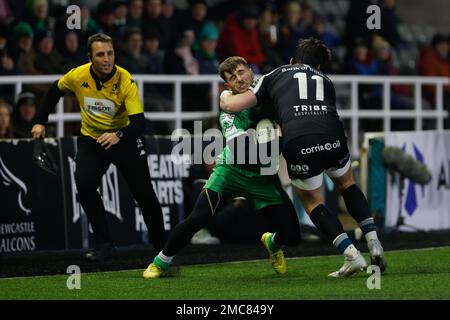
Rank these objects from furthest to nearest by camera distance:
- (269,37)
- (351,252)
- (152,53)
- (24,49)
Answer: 1. (269,37)
2. (152,53)
3. (24,49)
4. (351,252)

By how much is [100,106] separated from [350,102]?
7.41m

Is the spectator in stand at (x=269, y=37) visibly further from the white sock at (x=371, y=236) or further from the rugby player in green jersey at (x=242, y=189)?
the white sock at (x=371, y=236)

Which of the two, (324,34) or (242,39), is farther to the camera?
(324,34)

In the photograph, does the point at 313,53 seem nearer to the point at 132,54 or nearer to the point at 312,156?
the point at 312,156

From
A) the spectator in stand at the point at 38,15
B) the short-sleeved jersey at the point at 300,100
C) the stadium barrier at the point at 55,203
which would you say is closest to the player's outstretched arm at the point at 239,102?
the short-sleeved jersey at the point at 300,100

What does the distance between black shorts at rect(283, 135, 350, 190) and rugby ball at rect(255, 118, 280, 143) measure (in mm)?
413

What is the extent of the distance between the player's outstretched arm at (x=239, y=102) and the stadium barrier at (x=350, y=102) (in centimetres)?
514

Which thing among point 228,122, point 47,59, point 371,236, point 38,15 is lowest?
point 371,236

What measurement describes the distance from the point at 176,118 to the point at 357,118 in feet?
9.92

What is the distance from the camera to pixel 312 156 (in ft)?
34.4

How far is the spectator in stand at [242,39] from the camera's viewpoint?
60.1 feet

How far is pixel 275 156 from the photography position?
11.1m

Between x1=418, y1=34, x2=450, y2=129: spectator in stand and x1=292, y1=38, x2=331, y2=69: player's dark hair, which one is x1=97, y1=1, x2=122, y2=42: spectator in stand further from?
x1=292, y1=38, x2=331, y2=69: player's dark hair

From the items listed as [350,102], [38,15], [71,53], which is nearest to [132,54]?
[71,53]
